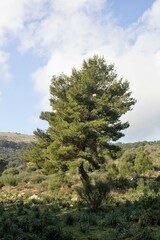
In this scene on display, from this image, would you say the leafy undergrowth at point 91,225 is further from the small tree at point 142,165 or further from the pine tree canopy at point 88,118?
the small tree at point 142,165

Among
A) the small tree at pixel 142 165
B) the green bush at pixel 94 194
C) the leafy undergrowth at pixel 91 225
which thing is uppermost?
the small tree at pixel 142 165

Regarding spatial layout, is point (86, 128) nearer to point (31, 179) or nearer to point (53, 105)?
point (53, 105)

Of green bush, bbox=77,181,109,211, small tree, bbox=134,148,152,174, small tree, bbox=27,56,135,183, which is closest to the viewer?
green bush, bbox=77,181,109,211

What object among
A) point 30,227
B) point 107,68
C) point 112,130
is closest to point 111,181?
point 112,130

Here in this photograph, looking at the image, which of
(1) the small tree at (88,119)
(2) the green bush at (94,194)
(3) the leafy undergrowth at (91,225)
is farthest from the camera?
(1) the small tree at (88,119)

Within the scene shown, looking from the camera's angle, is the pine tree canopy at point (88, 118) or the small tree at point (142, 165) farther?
the small tree at point (142, 165)

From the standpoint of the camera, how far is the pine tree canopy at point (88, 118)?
30.8m

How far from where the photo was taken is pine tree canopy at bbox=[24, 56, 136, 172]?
3083cm

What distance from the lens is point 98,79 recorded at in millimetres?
33656

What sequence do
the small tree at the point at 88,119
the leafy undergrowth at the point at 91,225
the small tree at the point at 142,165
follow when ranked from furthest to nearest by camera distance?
1. the small tree at the point at 142,165
2. the small tree at the point at 88,119
3. the leafy undergrowth at the point at 91,225

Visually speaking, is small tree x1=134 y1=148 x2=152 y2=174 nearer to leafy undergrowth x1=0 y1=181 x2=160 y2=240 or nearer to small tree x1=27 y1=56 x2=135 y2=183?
small tree x1=27 y1=56 x2=135 y2=183

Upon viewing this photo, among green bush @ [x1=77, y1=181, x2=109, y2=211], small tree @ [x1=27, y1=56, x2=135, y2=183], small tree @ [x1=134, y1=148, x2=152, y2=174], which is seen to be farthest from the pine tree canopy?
small tree @ [x1=134, y1=148, x2=152, y2=174]

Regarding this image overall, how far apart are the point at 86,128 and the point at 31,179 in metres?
18.0

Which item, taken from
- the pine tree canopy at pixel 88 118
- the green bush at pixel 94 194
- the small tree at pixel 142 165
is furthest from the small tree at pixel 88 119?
the small tree at pixel 142 165
